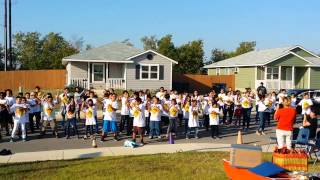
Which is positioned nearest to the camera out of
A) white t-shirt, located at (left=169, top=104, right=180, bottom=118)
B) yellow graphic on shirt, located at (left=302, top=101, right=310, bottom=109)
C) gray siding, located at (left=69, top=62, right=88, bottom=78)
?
white t-shirt, located at (left=169, top=104, right=180, bottom=118)

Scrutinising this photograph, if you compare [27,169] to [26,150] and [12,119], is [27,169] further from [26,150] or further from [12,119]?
[12,119]

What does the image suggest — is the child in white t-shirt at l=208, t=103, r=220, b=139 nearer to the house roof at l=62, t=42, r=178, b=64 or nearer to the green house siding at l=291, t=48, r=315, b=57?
the house roof at l=62, t=42, r=178, b=64

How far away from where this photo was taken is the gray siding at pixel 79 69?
37.8m

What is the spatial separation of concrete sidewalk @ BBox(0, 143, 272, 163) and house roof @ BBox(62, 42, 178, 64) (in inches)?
907

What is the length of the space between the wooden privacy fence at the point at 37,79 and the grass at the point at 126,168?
3238 cm

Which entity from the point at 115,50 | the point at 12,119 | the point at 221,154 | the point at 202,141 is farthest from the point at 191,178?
Answer: the point at 115,50

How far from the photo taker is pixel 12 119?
17203 millimetres

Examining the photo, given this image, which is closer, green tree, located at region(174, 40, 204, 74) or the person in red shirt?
the person in red shirt

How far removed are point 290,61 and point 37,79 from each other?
77.5 feet

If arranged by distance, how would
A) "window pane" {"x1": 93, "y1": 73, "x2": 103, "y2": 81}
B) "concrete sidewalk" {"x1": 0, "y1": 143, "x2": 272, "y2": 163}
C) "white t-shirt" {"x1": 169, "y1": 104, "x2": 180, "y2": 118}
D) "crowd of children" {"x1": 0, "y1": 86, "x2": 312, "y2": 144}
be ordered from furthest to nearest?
1. "window pane" {"x1": 93, "y1": 73, "x2": 103, "y2": 81}
2. "white t-shirt" {"x1": 169, "y1": 104, "x2": 180, "y2": 118}
3. "crowd of children" {"x1": 0, "y1": 86, "x2": 312, "y2": 144}
4. "concrete sidewalk" {"x1": 0, "y1": 143, "x2": 272, "y2": 163}

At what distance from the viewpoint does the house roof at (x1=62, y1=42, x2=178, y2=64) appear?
37.6 m

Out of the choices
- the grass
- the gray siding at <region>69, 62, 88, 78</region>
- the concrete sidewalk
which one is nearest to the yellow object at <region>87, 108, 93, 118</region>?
the concrete sidewalk

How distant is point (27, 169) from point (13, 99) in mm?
7194

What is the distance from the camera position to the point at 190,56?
56375 millimetres
